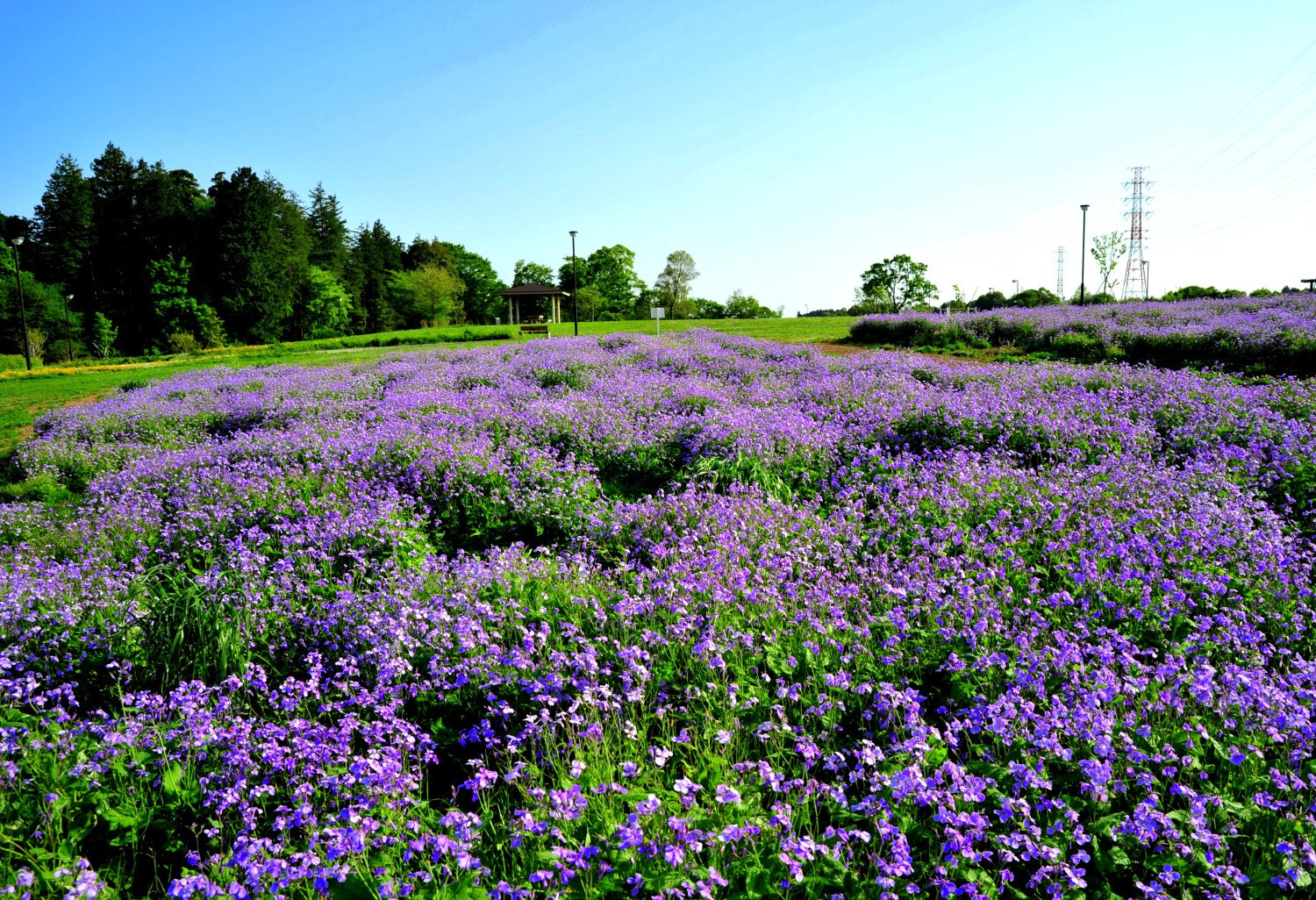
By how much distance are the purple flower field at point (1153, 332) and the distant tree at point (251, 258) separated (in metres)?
50.1

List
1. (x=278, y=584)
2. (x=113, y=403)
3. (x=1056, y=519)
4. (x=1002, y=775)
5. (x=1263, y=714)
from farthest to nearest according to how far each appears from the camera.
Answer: (x=113, y=403), (x=1056, y=519), (x=278, y=584), (x=1263, y=714), (x=1002, y=775)

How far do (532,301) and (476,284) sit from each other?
21.8 meters

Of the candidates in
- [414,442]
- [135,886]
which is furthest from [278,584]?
[414,442]

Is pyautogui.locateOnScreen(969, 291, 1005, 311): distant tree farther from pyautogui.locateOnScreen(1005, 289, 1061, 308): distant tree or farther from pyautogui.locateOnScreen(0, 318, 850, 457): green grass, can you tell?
pyautogui.locateOnScreen(0, 318, 850, 457): green grass

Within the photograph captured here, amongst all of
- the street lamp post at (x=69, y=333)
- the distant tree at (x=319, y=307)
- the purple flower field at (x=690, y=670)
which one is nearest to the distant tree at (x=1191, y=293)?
the purple flower field at (x=690, y=670)

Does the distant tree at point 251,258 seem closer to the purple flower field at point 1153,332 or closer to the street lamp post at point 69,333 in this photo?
the street lamp post at point 69,333

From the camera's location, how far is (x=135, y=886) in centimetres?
305

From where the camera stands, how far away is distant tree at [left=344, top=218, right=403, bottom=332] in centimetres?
7131

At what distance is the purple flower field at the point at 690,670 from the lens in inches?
103

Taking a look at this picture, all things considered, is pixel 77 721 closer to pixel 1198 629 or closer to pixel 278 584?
pixel 278 584

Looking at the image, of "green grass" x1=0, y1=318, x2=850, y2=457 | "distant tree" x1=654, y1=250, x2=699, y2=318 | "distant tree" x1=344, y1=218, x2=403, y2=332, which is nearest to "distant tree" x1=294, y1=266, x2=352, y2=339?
"distant tree" x1=344, y1=218, x2=403, y2=332

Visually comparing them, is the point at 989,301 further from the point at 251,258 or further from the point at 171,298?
the point at 171,298

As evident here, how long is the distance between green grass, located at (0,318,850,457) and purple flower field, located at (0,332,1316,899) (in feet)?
39.2

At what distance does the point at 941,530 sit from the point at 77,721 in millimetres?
5805
